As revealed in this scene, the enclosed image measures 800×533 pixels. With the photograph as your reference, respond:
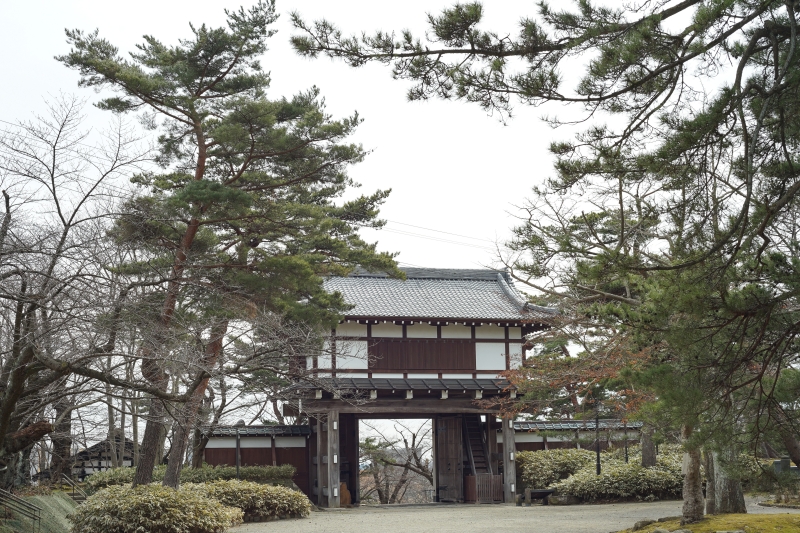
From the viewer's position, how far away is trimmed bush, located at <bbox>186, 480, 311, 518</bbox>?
16078 millimetres

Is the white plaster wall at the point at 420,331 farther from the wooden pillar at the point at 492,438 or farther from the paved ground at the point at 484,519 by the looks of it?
the paved ground at the point at 484,519

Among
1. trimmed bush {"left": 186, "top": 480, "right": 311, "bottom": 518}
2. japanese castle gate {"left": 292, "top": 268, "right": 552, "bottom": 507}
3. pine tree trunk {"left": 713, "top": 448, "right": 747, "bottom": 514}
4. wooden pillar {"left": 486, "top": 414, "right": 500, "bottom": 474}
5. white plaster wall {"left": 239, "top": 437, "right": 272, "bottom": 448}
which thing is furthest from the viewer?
wooden pillar {"left": 486, "top": 414, "right": 500, "bottom": 474}

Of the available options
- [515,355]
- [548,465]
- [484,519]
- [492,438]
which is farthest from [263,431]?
[484,519]

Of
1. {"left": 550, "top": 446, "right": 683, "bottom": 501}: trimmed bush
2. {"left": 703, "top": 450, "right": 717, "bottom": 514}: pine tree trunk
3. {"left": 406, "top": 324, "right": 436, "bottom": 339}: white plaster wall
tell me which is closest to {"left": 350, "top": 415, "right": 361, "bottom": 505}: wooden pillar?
{"left": 406, "top": 324, "right": 436, "bottom": 339}: white plaster wall

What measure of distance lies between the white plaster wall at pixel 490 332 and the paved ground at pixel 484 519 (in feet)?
15.1

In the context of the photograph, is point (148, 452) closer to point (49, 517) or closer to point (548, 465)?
point (49, 517)

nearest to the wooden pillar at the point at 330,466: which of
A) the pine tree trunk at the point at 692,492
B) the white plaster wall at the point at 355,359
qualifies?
the white plaster wall at the point at 355,359

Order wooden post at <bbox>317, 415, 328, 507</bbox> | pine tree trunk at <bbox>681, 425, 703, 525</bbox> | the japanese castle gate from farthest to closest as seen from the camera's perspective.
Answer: wooden post at <bbox>317, 415, 328, 507</bbox> → the japanese castle gate → pine tree trunk at <bbox>681, 425, 703, 525</bbox>

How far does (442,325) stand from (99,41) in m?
11.5

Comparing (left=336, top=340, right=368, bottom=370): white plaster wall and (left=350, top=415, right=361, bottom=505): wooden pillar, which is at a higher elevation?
(left=336, top=340, right=368, bottom=370): white plaster wall

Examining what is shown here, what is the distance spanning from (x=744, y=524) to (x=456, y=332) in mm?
11615

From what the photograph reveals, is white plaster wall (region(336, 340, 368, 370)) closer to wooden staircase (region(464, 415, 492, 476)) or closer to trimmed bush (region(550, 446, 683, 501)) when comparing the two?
wooden staircase (region(464, 415, 492, 476))

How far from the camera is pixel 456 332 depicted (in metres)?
21.3

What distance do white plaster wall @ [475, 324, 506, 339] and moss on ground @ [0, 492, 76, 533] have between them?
1101 centimetres
